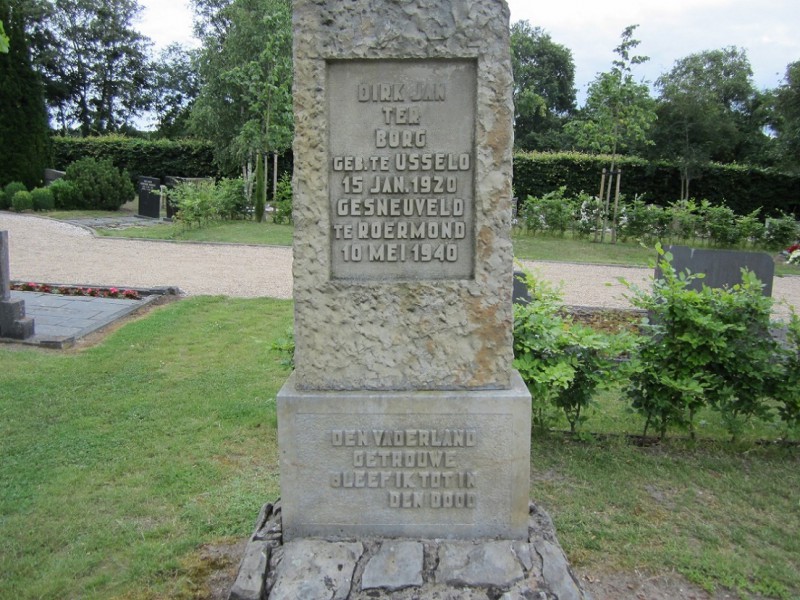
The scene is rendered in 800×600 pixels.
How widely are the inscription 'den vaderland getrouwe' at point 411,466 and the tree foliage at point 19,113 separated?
24.0 meters

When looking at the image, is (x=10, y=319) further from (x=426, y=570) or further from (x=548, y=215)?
(x=548, y=215)

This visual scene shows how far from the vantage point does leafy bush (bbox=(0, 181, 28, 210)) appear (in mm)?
20844

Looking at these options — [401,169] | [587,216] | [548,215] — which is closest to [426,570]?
[401,169]

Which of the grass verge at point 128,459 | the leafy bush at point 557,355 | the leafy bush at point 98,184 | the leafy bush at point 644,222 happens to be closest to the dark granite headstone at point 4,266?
the grass verge at point 128,459

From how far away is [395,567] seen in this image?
265 cm

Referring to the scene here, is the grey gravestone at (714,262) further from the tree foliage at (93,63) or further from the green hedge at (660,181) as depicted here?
the tree foliage at (93,63)

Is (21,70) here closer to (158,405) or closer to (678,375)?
(158,405)

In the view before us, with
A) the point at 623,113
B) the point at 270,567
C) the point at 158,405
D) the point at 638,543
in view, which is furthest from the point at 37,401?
the point at 623,113

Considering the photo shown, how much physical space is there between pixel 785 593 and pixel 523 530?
122cm

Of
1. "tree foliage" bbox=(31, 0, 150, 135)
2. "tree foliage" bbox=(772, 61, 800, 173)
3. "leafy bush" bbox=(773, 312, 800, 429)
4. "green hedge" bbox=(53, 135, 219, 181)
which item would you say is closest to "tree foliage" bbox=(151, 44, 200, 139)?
"tree foliage" bbox=(31, 0, 150, 135)

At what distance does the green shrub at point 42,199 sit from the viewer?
66.8 ft

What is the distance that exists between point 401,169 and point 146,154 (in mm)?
27571

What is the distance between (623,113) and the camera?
1727 centimetres

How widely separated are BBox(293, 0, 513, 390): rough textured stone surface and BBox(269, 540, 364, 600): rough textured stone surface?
2.17 feet
